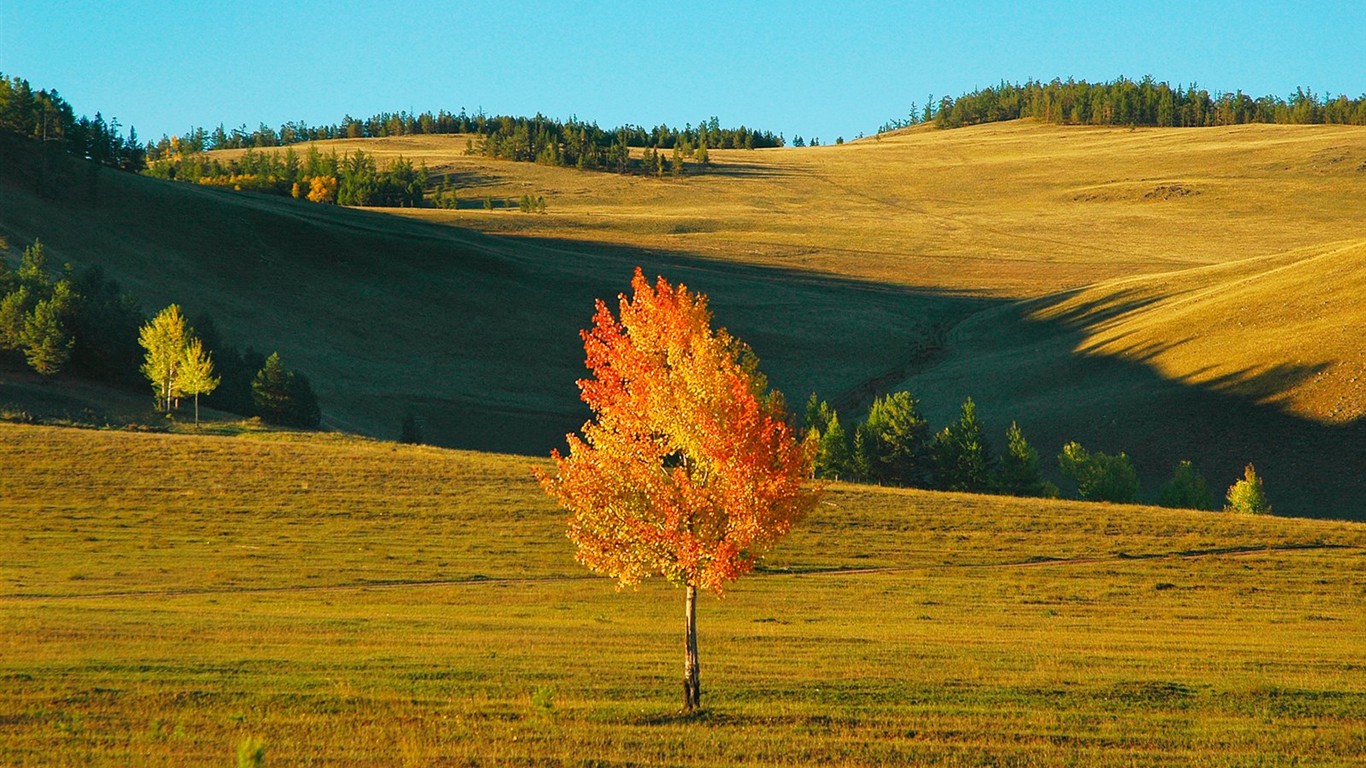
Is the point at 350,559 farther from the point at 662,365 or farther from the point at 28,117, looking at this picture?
the point at 28,117

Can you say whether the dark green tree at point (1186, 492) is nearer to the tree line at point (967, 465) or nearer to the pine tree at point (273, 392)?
the tree line at point (967, 465)

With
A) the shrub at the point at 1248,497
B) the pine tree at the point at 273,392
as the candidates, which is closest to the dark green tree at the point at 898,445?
the shrub at the point at 1248,497

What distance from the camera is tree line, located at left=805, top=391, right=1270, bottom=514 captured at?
69.4m

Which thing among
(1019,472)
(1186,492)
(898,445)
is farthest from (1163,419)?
(898,445)

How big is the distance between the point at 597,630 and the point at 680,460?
10085mm

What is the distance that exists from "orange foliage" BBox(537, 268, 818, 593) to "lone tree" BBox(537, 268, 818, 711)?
0.9 inches

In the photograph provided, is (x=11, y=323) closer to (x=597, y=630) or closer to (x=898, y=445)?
(x=898, y=445)

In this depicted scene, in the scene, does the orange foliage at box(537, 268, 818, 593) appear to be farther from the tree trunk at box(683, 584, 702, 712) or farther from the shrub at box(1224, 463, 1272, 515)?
the shrub at box(1224, 463, 1272, 515)

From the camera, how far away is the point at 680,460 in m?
22.6

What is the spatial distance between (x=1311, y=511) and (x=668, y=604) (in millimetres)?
46812

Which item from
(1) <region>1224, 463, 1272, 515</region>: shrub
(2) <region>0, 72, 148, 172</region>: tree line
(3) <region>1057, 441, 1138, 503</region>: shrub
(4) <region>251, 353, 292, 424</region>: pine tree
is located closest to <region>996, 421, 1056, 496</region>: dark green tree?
(3) <region>1057, 441, 1138, 503</region>: shrub

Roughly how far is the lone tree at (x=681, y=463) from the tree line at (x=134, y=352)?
2287 inches

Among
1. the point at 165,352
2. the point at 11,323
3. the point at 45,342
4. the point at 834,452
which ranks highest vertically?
the point at 11,323

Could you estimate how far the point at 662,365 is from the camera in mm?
22234
